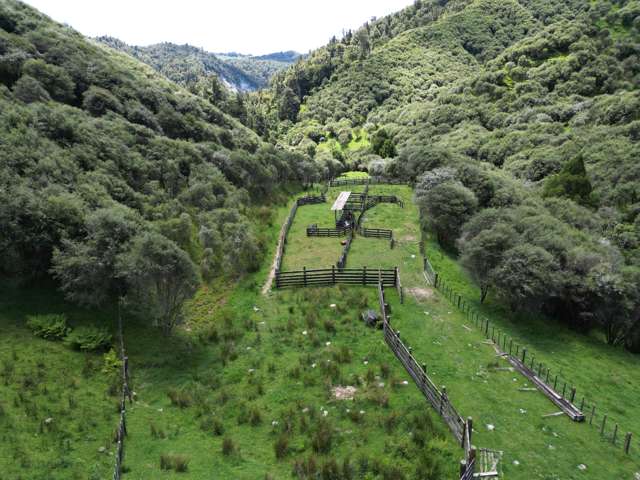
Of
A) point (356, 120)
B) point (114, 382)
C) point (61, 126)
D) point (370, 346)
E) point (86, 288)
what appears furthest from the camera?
point (356, 120)

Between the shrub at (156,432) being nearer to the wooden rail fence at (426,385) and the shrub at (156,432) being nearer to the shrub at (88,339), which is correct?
the shrub at (88,339)

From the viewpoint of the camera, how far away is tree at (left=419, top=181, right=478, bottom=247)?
3675 centimetres

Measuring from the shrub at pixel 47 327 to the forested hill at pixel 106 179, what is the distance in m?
1.61

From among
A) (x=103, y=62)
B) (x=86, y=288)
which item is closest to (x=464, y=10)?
(x=103, y=62)

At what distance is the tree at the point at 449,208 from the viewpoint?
121ft

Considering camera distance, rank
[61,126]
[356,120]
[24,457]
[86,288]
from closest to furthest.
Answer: [24,457]
[86,288]
[61,126]
[356,120]

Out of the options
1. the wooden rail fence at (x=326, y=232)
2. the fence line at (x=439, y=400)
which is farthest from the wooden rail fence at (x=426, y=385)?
the wooden rail fence at (x=326, y=232)

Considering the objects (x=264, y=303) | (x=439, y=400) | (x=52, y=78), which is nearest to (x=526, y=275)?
(x=439, y=400)

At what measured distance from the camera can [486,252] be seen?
2641 cm

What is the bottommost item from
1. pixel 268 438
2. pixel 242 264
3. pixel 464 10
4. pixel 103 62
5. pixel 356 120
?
pixel 268 438

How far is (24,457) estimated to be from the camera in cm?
1149

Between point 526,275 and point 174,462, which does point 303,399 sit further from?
point 526,275

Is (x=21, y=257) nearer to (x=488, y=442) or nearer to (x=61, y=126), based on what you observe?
(x=61, y=126)

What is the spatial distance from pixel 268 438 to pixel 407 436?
505 centimetres
